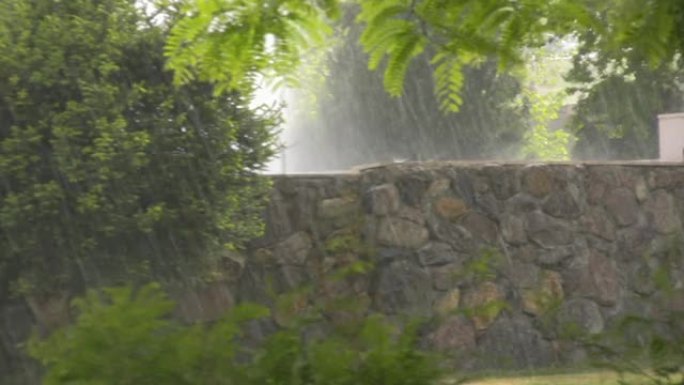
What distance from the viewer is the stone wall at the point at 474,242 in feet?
45.1

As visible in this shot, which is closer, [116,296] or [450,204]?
[116,296]

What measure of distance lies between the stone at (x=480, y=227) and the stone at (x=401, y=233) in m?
0.50

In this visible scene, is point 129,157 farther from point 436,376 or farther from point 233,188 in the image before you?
point 436,376

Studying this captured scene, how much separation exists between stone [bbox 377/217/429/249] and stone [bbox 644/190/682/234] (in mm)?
2792

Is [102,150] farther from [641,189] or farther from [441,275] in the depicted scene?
[641,189]

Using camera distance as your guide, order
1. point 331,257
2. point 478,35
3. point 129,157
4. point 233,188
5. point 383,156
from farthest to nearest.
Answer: point 383,156 → point 331,257 → point 233,188 → point 129,157 → point 478,35

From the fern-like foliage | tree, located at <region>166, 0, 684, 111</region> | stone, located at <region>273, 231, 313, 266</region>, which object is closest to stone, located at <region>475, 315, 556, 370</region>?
stone, located at <region>273, 231, 313, 266</region>

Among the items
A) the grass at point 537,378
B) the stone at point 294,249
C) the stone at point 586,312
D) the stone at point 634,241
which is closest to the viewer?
the grass at point 537,378

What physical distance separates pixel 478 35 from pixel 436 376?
170 cm

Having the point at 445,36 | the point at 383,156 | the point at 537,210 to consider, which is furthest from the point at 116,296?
the point at 383,156

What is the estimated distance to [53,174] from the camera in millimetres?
11375

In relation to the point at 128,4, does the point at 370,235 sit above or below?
below

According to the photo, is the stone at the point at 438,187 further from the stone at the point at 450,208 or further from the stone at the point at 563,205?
the stone at the point at 563,205

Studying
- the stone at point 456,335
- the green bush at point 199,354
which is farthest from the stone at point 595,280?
the green bush at point 199,354
